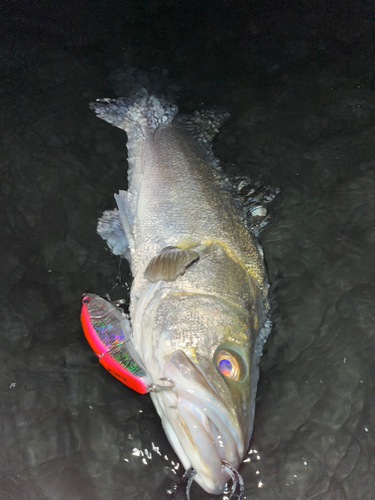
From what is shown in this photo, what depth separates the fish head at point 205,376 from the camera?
143 centimetres

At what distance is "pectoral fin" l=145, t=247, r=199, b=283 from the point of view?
1.84m

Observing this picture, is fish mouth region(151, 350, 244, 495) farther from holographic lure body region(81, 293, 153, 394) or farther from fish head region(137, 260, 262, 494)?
holographic lure body region(81, 293, 153, 394)

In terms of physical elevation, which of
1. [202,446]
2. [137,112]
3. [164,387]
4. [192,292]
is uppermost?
[137,112]

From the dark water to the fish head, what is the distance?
38 centimetres

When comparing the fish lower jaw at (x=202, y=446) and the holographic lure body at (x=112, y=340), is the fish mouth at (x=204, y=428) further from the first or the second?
the holographic lure body at (x=112, y=340)

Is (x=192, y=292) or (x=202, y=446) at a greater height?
(x=192, y=292)

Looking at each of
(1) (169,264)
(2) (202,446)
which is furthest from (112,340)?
(2) (202,446)

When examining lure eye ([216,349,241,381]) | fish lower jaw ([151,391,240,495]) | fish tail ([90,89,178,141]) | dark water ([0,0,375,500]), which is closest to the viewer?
fish lower jaw ([151,391,240,495])

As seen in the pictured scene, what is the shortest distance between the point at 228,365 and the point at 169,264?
0.59 m

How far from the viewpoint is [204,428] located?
1417mm

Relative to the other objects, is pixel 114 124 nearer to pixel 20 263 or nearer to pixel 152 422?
pixel 20 263

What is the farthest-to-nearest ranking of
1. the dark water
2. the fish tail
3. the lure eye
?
the fish tail, the dark water, the lure eye

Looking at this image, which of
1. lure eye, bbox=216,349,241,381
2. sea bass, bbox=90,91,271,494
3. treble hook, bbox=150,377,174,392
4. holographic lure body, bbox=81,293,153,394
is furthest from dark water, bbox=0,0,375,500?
lure eye, bbox=216,349,241,381

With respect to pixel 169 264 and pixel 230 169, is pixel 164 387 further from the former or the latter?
pixel 230 169
